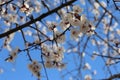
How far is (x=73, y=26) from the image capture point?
10.7 feet

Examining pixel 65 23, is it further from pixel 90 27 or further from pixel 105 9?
pixel 105 9

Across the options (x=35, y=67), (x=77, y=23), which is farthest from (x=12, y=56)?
(x=77, y=23)

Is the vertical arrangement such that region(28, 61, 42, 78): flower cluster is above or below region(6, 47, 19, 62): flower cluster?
below

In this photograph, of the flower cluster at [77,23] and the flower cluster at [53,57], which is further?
the flower cluster at [53,57]

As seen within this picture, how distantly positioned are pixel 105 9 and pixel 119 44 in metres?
0.46

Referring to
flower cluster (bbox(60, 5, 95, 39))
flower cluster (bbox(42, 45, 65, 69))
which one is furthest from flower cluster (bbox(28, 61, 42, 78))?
flower cluster (bbox(60, 5, 95, 39))

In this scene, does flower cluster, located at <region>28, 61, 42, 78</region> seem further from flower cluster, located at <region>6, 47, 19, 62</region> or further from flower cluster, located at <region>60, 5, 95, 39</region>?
flower cluster, located at <region>60, 5, 95, 39</region>

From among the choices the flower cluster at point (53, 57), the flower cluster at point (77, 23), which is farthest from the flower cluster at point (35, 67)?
the flower cluster at point (77, 23)

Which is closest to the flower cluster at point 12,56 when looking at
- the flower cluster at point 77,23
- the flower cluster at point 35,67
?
the flower cluster at point 35,67

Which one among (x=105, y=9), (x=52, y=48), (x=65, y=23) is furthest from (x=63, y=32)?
(x=105, y=9)

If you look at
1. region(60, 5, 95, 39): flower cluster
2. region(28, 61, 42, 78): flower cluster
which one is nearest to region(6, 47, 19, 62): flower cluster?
region(28, 61, 42, 78): flower cluster

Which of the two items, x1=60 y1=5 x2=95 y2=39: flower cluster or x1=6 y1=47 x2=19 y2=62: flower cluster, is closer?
x1=60 y1=5 x2=95 y2=39: flower cluster

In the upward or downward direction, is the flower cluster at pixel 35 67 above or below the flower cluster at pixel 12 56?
below

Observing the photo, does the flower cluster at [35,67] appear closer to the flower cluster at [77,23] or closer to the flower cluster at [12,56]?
the flower cluster at [12,56]
